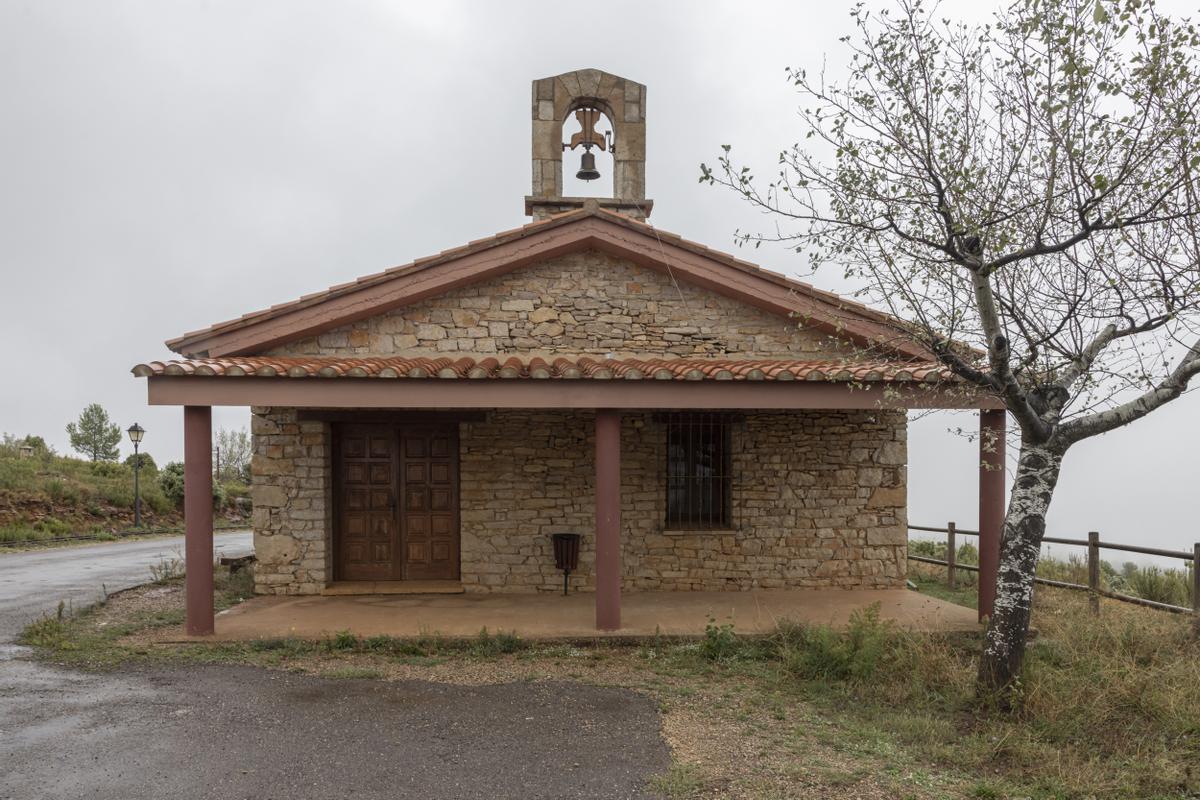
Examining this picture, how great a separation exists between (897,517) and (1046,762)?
5.39 metres

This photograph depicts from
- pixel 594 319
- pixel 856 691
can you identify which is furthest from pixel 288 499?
pixel 856 691

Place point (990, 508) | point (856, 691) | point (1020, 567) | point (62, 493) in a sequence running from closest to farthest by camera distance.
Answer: point (1020, 567) < point (856, 691) < point (990, 508) < point (62, 493)

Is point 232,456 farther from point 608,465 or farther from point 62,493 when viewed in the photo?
point 608,465

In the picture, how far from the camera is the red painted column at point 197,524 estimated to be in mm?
7344

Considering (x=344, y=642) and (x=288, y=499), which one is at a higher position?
(x=288, y=499)

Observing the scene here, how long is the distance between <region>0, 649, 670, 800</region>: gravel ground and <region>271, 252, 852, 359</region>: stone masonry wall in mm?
4515

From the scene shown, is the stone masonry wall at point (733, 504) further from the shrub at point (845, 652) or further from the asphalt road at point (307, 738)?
the asphalt road at point (307, 738)

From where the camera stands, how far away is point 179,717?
5352mm

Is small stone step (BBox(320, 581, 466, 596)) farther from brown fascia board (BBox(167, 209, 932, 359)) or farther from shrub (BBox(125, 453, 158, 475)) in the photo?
shrub (BBox(125, 453, 158, 475))

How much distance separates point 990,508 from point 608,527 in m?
4.16

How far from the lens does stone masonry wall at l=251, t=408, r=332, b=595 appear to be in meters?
9.33

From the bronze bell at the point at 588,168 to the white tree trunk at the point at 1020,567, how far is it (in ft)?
24.7

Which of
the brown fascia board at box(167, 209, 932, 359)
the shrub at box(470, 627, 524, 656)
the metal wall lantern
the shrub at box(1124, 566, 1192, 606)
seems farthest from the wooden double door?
the shrub at box(1124, 566, 1192, 606)

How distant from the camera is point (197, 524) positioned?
24.2 ft
